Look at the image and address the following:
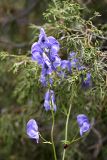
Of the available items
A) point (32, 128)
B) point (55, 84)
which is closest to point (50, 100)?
point (55, 84)

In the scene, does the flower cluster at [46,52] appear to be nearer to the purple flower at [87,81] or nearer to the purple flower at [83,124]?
the purple flower at [87,81]

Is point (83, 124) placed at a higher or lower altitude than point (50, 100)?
lower

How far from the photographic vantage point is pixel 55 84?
2.79 metres

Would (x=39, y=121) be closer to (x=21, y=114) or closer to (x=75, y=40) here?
(x=21, y=114)

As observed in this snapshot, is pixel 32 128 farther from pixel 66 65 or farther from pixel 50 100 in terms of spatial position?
pixel 66 65

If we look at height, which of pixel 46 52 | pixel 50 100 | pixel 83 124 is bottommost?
pixel 83 124

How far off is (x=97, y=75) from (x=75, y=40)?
0.24m

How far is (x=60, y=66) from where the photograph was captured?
2834mm

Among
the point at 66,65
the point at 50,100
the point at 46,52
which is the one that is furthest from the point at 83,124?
the point at 46,52

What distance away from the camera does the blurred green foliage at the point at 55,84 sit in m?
2.81

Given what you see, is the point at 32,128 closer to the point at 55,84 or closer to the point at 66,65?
the point at 55,84

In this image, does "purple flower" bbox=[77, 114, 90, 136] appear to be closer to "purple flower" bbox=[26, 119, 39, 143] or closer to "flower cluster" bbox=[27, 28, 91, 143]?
"flower cluster" bbox=[27, 28, 91, 143]

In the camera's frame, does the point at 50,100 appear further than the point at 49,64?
Yes

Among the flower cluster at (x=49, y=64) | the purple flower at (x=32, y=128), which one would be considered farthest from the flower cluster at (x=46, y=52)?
the purple flower at (x=32, y=128)
